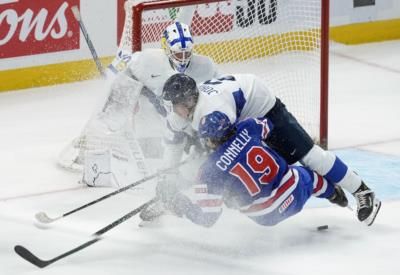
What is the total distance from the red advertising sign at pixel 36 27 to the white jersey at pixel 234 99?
2.80m

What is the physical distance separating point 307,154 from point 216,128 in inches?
20.2

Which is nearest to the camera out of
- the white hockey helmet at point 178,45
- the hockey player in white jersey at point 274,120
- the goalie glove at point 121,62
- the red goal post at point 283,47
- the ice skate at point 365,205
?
the hockey player in white jersey at point 274,120

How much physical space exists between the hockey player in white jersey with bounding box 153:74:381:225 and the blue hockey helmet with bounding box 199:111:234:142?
2.2 inches

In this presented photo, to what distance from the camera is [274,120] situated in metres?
5.23

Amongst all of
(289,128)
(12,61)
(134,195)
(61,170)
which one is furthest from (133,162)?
(12,61)

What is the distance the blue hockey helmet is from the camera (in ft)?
16.0

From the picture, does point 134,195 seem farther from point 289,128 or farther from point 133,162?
point 289,128

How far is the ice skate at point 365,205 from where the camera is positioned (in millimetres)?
5297

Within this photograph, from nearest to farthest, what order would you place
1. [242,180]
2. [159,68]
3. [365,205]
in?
1. [242,180]
2. [365,205]
3. [159,68]

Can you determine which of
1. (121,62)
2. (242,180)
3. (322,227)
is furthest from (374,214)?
(121,62)

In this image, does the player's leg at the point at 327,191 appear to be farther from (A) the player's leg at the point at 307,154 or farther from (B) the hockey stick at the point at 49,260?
(B) the hockey stick at the point at 49,260

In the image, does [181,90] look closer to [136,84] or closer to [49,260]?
[49,260]

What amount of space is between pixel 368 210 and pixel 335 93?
9.11ft

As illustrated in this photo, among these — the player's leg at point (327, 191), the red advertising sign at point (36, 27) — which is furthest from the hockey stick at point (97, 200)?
the red advertising sign at point (36, 27)
